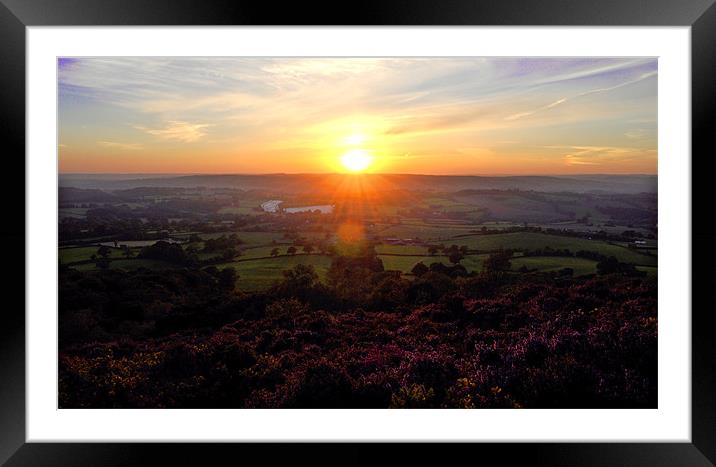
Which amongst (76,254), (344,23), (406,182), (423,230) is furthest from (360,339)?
(344,23)

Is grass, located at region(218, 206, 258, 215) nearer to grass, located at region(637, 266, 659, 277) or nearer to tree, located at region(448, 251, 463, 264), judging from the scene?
tree, located at region(448, 251, 463, 264)

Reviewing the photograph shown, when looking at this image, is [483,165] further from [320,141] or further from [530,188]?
[320,141]

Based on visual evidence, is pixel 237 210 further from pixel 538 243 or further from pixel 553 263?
pixel 553 263

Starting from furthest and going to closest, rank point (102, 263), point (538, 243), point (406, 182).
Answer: point (538, 243)
point (406, 182)
point (102, 263)

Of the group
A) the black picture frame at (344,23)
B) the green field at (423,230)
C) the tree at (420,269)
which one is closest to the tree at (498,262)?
the green field at (423,230)

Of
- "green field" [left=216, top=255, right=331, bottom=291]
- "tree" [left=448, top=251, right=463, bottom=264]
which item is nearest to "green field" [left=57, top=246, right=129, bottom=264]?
"green field" [left=216, top=255, right=331, bottom=291]

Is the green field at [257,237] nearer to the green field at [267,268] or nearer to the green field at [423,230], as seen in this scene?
the green field at [267,268]
